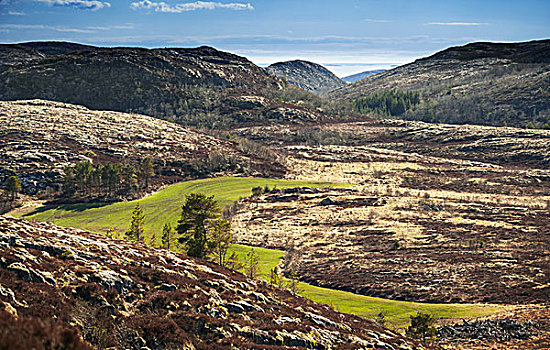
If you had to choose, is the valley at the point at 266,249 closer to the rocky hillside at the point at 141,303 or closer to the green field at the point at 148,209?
the rocky hillside at the point at 141,303

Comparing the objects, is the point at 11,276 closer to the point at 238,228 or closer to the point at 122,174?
the point at 238,228

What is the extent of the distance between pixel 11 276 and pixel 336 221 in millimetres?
91745

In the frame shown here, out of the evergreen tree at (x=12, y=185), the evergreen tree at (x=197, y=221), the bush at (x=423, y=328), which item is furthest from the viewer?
the evergreen tree at (x=12, y=185)

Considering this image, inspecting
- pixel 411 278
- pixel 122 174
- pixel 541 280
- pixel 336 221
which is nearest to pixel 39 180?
pixel 122 174

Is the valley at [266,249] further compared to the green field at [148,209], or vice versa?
the green field at [148,209]

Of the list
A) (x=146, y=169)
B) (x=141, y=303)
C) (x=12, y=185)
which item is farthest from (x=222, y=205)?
(x=141, y=303)

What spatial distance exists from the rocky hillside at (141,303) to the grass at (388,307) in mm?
19048

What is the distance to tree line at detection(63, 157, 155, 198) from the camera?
127 metres

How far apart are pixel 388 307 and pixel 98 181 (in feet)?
337

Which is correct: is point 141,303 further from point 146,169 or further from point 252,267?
point 146,169

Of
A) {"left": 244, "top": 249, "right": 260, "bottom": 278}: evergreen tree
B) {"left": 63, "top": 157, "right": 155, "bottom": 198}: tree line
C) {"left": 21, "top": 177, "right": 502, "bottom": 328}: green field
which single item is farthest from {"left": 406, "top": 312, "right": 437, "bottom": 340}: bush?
{"left": 63, "top": 157, "right": 155, "bottom": 198}: tree line

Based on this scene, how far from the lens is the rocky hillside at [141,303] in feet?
65.8

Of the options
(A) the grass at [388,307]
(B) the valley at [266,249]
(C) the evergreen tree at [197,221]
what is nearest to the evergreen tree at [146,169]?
(B) the valley at [266,249]

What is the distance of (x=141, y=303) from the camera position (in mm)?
25234
